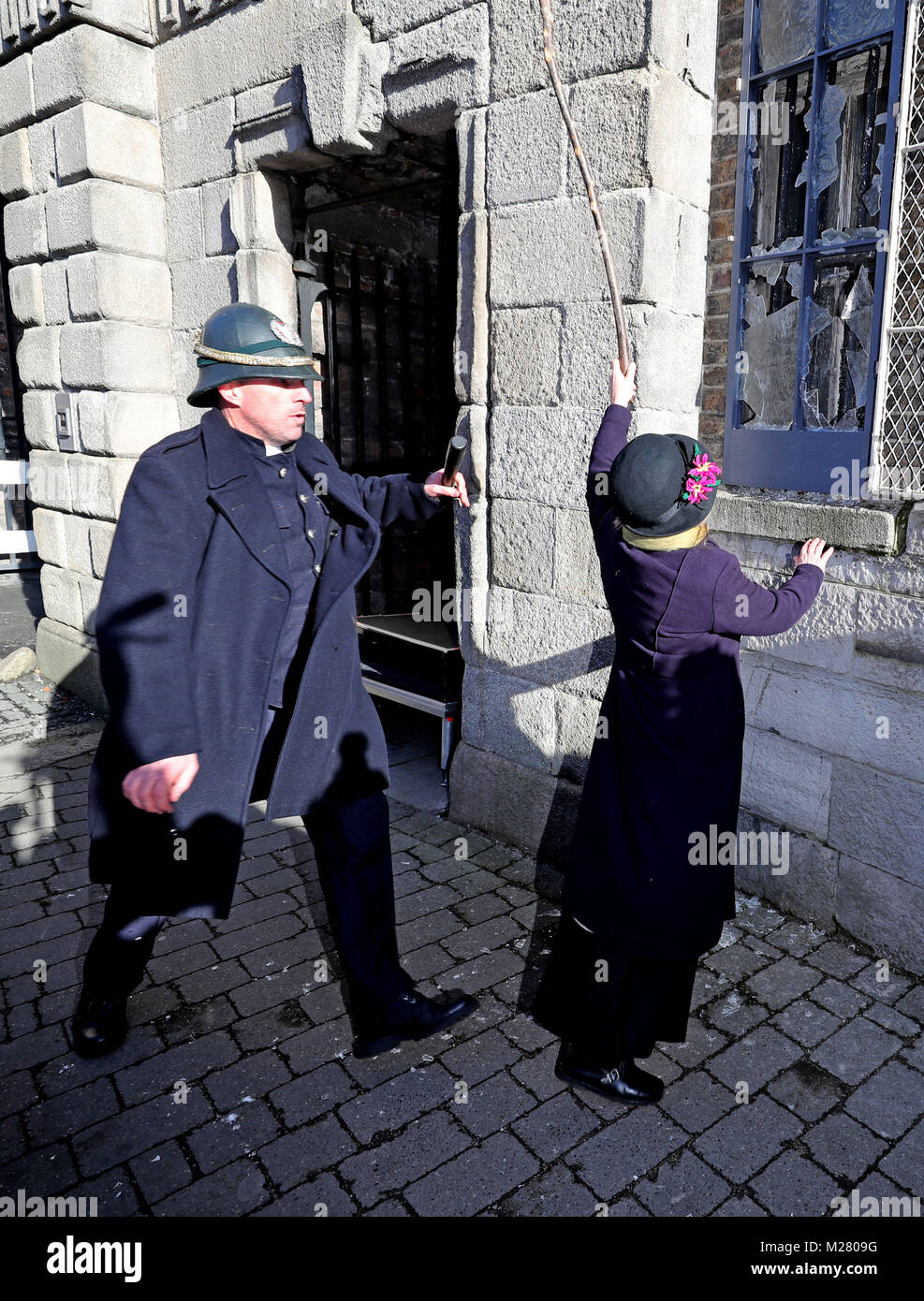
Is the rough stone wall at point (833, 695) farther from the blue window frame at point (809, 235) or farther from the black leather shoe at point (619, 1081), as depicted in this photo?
the black leather shoe at point (619, 1081)

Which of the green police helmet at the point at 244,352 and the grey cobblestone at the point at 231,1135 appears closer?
the grey cobblestone at the point at 231,1135

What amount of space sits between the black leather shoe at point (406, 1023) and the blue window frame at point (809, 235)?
2.43 metres

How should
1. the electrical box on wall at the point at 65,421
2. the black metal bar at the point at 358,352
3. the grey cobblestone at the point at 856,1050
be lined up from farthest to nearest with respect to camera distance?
1. the electrical box on wall at the point at 65,421
2. the black metal bar at the point at 358,352
3. the grey cobblestone at the point at 856,1050

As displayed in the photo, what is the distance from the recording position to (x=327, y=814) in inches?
112

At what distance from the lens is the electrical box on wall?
6.20 m

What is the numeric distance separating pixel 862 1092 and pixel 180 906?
212cm

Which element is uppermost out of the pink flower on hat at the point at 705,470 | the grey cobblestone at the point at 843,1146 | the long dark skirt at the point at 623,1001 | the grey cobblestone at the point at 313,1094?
the pink flower on hat at the point at 705,470

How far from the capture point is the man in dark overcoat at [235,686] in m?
2.50

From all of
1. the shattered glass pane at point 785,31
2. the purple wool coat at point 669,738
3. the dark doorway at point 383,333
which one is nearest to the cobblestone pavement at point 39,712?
the dark doorway at point 383,333

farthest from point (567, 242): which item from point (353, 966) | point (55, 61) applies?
point (55, 61)

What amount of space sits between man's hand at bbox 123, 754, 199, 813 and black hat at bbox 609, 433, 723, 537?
4.52 feet

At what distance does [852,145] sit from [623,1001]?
3154 mm

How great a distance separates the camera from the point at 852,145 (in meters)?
3.38
